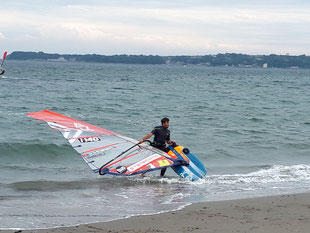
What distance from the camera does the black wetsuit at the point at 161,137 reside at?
37.8ft

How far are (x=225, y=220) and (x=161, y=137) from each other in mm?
3959

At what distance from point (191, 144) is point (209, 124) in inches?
206

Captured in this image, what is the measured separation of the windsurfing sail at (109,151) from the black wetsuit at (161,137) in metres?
0.11

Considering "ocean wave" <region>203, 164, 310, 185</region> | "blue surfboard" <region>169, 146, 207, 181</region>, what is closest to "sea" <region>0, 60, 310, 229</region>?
"ocean wave" <region>203, 164, 310, 185</region>

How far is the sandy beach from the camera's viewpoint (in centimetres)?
728

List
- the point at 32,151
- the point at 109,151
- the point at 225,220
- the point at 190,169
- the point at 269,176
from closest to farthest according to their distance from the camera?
1. the point at 225,220
2. the point at 190,169
3. the point at 109,151
4. the point at 269,176
5. the point at 32,151

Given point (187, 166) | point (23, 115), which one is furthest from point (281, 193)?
point (23, 115)

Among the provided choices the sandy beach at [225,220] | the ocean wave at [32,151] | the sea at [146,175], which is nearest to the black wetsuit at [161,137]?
the sea at [146,175]

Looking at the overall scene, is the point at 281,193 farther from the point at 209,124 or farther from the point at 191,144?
the point at 209,124

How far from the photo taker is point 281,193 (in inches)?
405

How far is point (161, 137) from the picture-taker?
11.5 m

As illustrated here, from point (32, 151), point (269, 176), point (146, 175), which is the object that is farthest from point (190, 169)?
point (32, 151)

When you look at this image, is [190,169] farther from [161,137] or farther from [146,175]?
[146,175]

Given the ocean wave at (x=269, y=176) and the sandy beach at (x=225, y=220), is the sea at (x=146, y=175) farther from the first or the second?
the sandy beach at (x=225, y=220)
